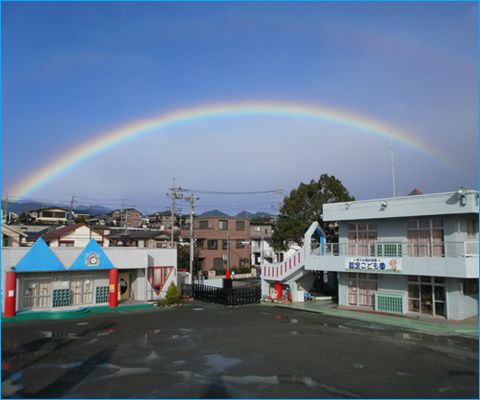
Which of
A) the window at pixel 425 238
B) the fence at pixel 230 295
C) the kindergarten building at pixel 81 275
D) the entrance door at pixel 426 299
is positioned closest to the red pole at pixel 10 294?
the kindergarten building at pixel 81 275

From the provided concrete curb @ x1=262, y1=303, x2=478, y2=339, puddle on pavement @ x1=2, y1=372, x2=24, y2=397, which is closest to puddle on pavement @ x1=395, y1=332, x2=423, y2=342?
concrete curb @ x1=262, y1=303, x2=478, y2=339

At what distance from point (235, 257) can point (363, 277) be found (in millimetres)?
36100

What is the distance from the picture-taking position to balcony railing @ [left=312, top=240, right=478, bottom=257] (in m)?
20.0

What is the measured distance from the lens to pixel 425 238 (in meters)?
22.0

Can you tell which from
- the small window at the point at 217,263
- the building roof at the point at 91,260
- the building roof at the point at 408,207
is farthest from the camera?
the small window at the point at 217,263

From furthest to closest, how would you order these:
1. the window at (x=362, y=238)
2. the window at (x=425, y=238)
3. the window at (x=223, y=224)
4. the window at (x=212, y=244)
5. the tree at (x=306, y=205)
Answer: the window at (x=223, y=224) < the window at (x=212, y=244) < the tree at (x=306, y=205) < the window at (x=362, y=238) < the window at (x=425, y=238)

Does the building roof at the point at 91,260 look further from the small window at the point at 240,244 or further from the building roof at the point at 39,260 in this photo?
the small window at the point at 240,244

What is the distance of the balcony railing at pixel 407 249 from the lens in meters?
20.0

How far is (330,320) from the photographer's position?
21578 mm

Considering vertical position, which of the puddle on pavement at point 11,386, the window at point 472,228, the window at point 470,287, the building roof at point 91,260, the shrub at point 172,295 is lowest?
the puddle on pavement at point 11,386

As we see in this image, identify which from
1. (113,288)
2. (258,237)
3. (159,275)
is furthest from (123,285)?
(258,237)

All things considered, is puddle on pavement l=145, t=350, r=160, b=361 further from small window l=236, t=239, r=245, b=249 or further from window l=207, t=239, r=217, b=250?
small window l=236, t=239, r=245, b=249

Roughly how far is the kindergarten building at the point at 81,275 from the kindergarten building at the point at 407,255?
9.53 metres

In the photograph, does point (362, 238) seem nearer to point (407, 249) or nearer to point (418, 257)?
point (407, 249)
